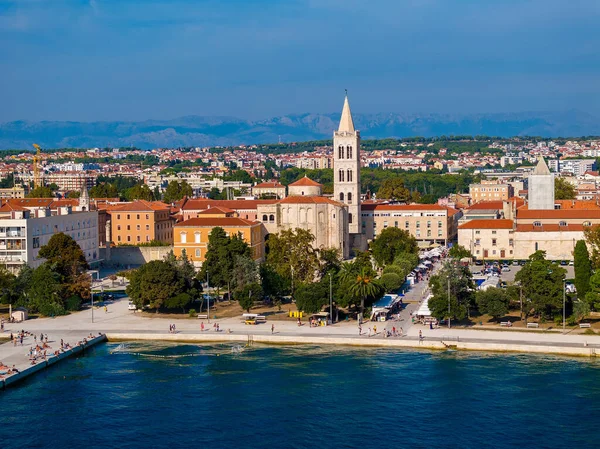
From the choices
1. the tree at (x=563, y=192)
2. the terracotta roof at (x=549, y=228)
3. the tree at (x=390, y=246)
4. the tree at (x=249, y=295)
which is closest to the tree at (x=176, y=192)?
the tree at (x=563, y=192)

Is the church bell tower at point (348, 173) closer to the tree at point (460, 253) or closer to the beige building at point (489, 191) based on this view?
the tree at point (460, 253)

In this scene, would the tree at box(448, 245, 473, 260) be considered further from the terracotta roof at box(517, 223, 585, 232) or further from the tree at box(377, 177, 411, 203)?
the tree at box(377, 177, 411, 203)

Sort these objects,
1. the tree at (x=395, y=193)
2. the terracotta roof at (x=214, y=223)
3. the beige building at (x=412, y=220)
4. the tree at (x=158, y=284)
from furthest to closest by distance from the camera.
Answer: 1. the tree at (x=395, y=193)
2. the beige building at (x=412, y=220)
3. the terracotta roof at (x=214, y=223)
4. the tree at (x=158, y=284)

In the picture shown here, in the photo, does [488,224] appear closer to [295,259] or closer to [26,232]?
[295,259]

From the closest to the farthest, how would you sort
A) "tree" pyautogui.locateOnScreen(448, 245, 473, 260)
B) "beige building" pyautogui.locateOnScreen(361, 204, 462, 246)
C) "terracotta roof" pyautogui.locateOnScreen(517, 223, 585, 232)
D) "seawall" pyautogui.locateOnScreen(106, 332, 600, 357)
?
"seawall" pyautogui.locateOnScreen(106, 332, 600, 357)
"tree" pyautogui.locateOnScreen(448, 245, 473, 260)
"terracotta roof" pyautogui.locateOnScreen(517, 223, 585, 232)
"beige building" pyautogui.locateOnScreen(361, 204, 462, 246)

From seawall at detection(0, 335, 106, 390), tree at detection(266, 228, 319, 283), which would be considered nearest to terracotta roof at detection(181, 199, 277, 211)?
tree at detection(266, 228, 319, 283)

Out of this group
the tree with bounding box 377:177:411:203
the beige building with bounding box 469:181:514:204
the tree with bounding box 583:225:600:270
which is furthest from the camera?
the beige building with bounding box 469:181:514:204
